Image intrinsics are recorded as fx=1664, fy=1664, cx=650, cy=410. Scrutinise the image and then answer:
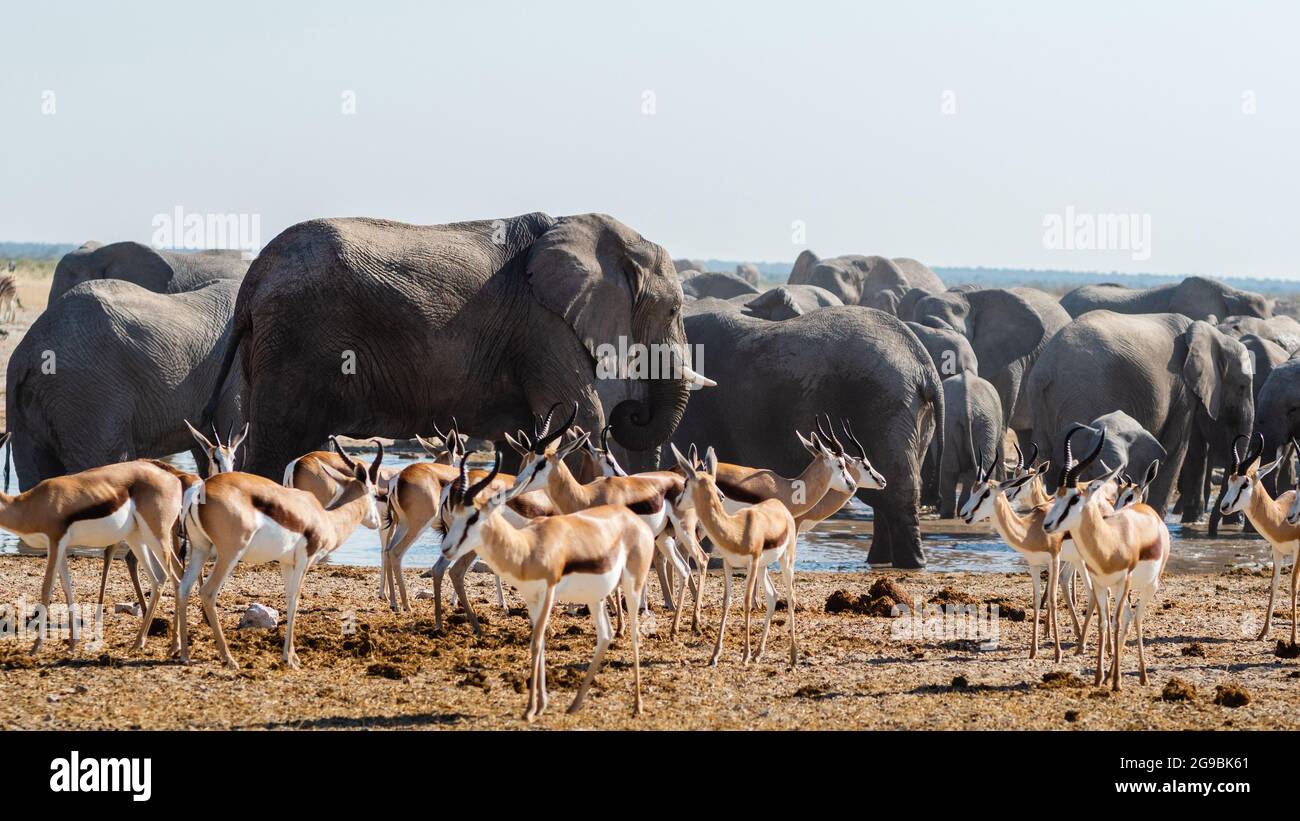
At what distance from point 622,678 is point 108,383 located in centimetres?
956

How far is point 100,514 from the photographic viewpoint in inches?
420

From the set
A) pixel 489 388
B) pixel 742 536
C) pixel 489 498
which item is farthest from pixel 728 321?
pixel 489 498

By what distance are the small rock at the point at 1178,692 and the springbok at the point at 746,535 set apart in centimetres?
245

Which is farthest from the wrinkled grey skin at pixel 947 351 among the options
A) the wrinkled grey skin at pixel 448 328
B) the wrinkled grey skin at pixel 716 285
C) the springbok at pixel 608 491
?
the wrinkled grey skin at pixel 716 285

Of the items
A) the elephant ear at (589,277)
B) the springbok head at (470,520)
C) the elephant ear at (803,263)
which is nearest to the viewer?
the springbok head at (470,520)

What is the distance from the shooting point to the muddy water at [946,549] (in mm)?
18219

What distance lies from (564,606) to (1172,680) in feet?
17.1

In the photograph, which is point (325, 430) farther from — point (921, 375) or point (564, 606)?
point (921, 375)

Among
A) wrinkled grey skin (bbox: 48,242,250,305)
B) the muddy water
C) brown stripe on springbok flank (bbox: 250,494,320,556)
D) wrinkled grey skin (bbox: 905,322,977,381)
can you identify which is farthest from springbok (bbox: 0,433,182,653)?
wrinkled grey skin (bbox: 905,322,977,381)

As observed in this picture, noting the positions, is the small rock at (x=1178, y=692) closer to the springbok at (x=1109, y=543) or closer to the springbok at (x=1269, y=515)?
the springbok at (x=1109, y=543)

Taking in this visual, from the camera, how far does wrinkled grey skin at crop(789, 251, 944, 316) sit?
4462 centimetres

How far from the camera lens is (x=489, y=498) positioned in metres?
9.18

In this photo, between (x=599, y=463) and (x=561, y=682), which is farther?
(x=599, y=463)

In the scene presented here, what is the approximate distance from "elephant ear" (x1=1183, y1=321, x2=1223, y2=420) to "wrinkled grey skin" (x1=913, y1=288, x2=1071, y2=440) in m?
7.13
